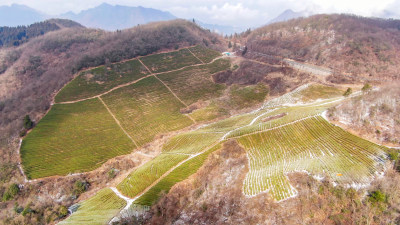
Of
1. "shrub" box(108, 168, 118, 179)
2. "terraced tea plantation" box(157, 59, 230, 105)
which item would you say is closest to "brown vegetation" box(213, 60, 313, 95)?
"terraced tea plantation" box(157, 59, 230, 105)

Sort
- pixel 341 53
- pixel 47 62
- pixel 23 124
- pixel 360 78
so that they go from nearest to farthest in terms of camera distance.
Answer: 1. pixel 23 124
2. pixel 360 78
3. pixel 341 53
4. pixel 47 62

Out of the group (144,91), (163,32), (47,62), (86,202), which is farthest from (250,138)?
(47,62)

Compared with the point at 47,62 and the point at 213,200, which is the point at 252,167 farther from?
the point at 47,62

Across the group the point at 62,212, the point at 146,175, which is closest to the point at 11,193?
the point at 62,212

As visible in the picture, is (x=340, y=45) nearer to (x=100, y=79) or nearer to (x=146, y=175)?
(x=146, y=175)

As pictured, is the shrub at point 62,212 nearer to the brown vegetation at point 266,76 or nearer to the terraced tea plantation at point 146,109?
the terraced tea plantation at point 146,109

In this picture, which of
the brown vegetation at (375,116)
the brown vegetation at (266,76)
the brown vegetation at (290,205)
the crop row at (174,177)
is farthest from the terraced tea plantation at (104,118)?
the brown vegetation at (375,116)
